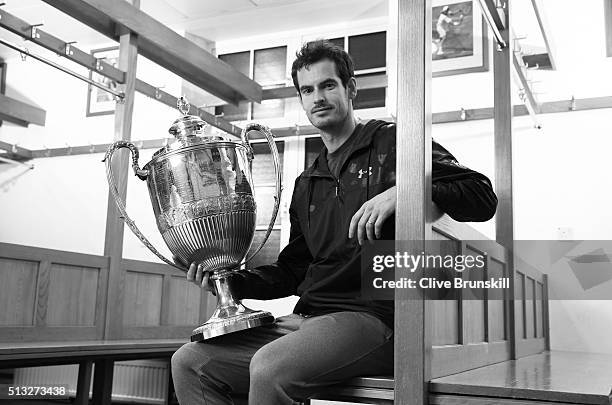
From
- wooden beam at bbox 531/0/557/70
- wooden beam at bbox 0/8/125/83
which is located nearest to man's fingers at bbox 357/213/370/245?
wooden beam at bbox 531/0/557/70

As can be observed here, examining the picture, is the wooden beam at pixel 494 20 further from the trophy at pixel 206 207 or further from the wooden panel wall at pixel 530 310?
the trophy at pixel 206 207

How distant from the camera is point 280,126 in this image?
4.93 metres

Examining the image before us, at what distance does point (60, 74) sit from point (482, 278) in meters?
3.52

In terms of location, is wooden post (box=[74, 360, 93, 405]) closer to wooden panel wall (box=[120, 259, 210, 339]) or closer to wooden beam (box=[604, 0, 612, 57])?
wooden panel wall (box=[120, 259, 210, 339])

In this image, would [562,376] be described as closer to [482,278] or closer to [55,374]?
[482,278]

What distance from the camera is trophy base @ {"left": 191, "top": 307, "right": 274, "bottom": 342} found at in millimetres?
1584

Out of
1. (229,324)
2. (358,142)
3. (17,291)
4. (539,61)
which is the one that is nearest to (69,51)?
(17,291)

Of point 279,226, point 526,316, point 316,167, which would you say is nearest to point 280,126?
point 279,226

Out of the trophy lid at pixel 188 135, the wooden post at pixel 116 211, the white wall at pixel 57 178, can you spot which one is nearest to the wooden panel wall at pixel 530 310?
the trophy lid at pixel 188 135

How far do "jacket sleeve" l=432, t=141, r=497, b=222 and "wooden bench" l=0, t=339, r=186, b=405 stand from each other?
176 cm

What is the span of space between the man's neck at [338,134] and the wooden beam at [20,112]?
2931mm

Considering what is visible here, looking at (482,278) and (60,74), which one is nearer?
(482,278)

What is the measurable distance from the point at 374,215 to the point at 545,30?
2381mm

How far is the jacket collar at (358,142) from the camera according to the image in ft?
5.63
